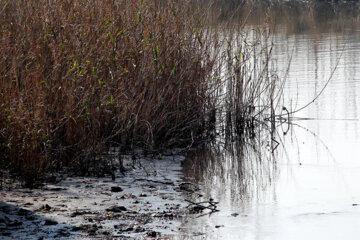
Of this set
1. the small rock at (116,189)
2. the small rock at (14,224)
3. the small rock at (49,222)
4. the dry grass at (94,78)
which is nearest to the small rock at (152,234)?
the small rock at (49,222)

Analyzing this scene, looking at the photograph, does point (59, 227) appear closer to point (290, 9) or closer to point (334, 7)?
point (290, 9)

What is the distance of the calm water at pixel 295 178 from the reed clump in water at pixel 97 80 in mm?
588

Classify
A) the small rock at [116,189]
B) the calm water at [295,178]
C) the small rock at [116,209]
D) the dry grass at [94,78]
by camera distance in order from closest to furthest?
the calm water at [295,178] < the small rock at [116,209] < the dry grass at [94,78] < the small rock at [116,189]

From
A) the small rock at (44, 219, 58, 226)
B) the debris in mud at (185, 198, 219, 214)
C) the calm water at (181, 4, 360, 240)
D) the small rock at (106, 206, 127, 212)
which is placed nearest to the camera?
the small rock at (44, 219, 58, 226)

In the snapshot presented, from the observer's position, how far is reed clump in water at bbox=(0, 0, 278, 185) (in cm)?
513

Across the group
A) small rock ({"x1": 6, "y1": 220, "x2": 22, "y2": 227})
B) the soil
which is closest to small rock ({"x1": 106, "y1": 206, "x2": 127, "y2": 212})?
the soil

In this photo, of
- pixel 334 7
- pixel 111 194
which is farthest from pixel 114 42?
pixel 334 7

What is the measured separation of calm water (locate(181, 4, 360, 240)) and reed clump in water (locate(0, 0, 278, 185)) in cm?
59

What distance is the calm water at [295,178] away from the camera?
14.5ft

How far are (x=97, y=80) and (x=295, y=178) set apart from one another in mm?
2002

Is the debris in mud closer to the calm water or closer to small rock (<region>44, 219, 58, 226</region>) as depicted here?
the calm water

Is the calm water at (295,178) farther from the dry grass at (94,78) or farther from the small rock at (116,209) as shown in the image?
the dry grass at (94,78)

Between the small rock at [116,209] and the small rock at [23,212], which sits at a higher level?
the small rock at [23,212]

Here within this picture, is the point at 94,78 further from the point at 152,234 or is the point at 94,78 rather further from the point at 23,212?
the point at 152,234
